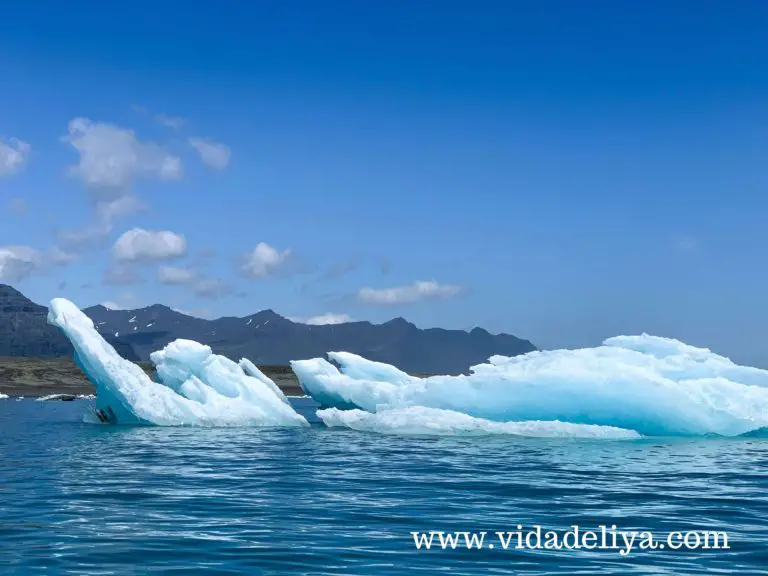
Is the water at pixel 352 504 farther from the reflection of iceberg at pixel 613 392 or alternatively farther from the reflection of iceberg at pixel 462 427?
the reflection of iceberg at pixel 613 392

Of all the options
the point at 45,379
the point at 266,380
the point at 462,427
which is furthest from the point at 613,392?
the point at 45,379

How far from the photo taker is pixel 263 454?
2097 centimetres

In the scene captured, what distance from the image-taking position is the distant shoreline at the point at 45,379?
291 ft

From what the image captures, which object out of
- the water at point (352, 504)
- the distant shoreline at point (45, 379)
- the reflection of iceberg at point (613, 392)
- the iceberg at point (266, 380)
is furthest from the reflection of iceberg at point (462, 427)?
the distant shoreline at point (45, 379)

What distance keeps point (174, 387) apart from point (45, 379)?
232 feet

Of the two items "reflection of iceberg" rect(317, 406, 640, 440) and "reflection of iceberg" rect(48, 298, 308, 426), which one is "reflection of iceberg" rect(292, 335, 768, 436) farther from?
"reflection of iceberg" rect(48, 298, 308, 426)

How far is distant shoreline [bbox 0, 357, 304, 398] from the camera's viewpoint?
88.8 meters

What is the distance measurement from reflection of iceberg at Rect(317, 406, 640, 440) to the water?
2.45 m

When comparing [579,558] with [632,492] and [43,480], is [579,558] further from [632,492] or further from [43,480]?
[43,480]

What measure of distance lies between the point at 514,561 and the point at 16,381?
317 feet

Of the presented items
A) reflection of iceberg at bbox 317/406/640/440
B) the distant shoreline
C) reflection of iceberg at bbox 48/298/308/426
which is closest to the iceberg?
reflection of iceberg at bbox 48/298/308/426

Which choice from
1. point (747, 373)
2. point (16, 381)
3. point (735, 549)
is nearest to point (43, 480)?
point (735, 549)

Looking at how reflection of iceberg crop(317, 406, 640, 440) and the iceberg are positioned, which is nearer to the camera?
reflection of iceberg crop(317, 406, 640, 440)

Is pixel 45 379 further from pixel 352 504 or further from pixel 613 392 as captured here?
pixel 352 504
